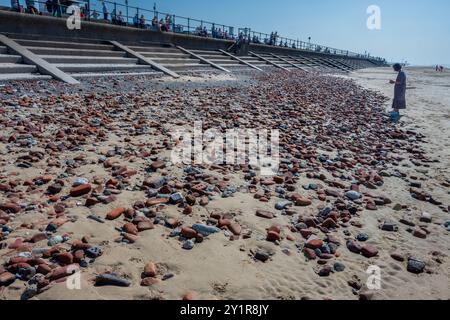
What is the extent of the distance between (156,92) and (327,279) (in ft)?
34.8

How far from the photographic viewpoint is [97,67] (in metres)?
16.6

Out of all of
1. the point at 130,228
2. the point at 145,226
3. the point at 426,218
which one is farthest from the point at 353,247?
the point at 130,228

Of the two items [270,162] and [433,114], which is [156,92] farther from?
[433,114]

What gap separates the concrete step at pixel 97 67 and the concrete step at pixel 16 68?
1470 millimetres

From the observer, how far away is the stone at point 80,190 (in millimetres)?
4652

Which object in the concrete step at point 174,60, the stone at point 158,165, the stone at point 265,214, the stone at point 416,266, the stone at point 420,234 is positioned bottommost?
the stone at point 416,266

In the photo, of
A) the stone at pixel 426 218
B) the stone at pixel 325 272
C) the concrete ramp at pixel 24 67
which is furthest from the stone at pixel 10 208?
the concrete ramp at pixel 24 67

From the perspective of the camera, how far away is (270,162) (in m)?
6.75

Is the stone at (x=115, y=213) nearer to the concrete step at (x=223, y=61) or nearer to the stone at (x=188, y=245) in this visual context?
the stone at (x=188, y=245)

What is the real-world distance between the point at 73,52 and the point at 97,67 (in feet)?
6.38

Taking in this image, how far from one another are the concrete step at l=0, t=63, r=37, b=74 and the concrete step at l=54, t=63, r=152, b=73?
57.9 inches

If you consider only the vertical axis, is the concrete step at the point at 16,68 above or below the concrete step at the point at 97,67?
below

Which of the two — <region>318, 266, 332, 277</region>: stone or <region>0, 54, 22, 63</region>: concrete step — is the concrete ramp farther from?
<region>318, 266, 332, 277</region>: stone

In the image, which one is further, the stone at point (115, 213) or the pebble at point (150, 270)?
the stone at point (115, 213)
